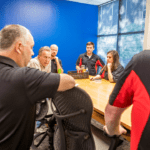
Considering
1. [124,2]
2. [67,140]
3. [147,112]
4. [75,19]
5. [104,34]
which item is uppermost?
[124,2]

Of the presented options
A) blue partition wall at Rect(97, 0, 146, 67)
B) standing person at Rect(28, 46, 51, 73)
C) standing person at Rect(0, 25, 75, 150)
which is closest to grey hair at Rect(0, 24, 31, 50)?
standing person at Rect(0, 25, 75, 150)

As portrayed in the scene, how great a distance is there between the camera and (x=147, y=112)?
54 cm

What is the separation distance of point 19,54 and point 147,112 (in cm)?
83

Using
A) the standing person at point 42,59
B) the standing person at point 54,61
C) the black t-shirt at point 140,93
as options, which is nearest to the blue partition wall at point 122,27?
the standing person at point 54,61

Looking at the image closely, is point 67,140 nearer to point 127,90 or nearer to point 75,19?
point 127,90

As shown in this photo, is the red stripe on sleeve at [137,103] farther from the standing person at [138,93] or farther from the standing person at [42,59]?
the standing person at [42,59]

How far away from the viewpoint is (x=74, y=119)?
1.13 metres

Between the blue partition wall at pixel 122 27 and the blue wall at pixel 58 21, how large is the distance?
16.9 inches

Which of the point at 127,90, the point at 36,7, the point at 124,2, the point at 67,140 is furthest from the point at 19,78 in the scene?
the point at 124,2

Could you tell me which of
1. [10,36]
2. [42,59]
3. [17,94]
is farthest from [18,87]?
[42,59]

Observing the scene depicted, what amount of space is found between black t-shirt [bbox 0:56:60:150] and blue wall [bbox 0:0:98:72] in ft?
13.9

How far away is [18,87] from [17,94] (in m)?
0.04

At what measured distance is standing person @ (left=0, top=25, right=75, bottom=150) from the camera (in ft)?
2.67

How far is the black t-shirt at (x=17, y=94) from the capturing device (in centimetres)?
81
